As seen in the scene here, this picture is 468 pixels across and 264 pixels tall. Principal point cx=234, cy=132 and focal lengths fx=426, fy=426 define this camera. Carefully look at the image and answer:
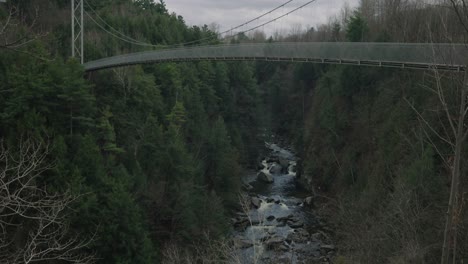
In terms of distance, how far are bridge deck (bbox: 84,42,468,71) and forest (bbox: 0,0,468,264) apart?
67cm

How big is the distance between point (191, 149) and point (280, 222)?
7.08m

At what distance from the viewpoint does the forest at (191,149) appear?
10.1 m

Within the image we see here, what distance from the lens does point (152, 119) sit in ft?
67.0

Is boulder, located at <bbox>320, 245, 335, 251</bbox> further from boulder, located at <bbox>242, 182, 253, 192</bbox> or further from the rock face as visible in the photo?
the rock face

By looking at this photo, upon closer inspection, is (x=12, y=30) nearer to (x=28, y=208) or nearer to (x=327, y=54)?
(x=28, y=208)

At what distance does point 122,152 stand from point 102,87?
5.55 metres

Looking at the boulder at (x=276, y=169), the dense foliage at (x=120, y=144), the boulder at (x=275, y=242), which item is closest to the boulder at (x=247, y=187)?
the dense foliage at (x=120, y=144)

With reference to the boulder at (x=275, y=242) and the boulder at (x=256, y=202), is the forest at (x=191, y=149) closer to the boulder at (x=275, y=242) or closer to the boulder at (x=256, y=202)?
the boulder at (x=256, y=202)

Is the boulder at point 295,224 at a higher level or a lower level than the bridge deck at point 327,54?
lower

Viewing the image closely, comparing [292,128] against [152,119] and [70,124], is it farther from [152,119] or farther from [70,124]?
[70,124]

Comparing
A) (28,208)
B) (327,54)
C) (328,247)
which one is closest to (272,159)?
(328,247)

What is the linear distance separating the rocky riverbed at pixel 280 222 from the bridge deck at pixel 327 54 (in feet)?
17.3

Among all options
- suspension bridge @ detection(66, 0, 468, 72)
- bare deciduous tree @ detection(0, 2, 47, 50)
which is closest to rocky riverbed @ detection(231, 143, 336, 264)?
suspension bridge @ detection(66, 0, 468, 72)

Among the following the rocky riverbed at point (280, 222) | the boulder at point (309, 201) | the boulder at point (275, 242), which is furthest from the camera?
the boulder at point (309, 201)
